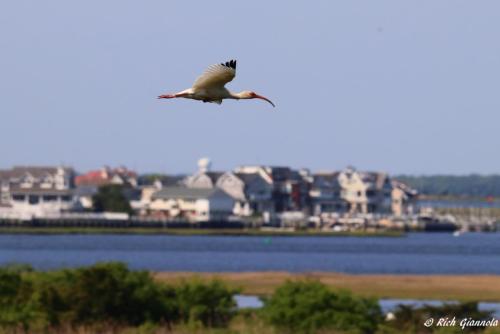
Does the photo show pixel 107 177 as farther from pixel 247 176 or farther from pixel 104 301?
pixel 104 301

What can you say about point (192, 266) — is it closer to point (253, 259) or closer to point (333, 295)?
point (253, 259)

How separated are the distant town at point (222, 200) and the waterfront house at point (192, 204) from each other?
4.3 inches

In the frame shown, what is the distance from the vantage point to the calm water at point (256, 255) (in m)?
77.5

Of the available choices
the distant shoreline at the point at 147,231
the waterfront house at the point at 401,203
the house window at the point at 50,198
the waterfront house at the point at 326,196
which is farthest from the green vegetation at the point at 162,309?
the waterfront house at the point at 401,203

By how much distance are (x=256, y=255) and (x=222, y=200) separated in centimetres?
5548

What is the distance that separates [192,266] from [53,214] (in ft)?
251

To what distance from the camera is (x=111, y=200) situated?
157625 mm

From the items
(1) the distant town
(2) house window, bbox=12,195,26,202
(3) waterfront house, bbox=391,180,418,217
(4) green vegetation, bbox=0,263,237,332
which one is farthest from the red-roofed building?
(4) green vegetation, bbox=0,263,237,332

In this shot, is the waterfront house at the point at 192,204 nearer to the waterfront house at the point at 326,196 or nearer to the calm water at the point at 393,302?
the waterfront house at the point at 326,196

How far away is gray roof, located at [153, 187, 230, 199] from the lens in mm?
153125

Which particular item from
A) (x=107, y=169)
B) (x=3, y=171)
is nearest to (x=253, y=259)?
(x=3, y=171)

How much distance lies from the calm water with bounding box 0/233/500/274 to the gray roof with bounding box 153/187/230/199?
10448mm

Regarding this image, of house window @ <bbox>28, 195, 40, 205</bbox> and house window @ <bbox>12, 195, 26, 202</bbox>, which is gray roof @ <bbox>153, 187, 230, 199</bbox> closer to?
house window @ <bbox>28, 195, 40, 205</bbox>

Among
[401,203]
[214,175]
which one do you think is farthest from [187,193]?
[401,203]
